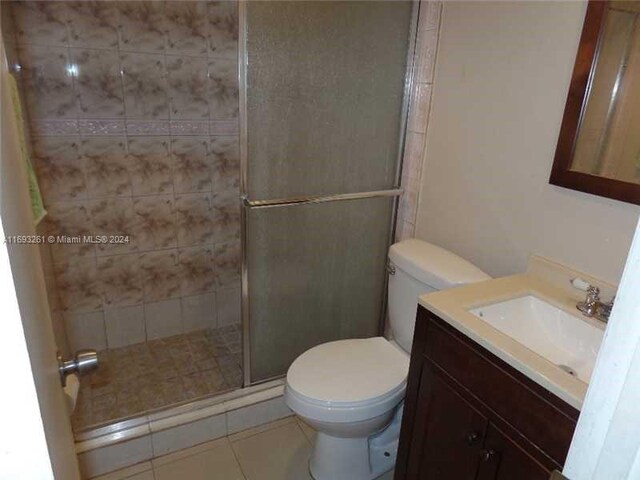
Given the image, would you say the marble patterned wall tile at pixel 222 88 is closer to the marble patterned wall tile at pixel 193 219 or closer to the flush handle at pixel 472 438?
the marble patterned wall tile at pixel 193 219

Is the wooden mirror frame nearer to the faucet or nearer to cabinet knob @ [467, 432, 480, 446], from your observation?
the faucet

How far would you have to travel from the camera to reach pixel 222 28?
2311mm

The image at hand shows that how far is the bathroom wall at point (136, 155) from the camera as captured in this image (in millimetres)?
2035

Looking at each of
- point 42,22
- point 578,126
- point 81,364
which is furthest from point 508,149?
point 42,22

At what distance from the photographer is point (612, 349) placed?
454 millimetres

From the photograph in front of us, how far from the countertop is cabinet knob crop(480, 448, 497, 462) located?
0.84 ft

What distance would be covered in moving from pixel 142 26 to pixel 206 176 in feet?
2.59

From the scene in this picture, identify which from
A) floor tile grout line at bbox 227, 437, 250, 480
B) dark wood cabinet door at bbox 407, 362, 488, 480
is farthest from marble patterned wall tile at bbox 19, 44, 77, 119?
dark wood cabinet door at bbox 407, 362, 488, 480

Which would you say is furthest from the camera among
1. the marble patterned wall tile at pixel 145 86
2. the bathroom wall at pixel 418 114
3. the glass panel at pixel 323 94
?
the marble patterned wall tile at pixel 145 86

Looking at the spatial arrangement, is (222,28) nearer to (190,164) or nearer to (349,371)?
(190,164)

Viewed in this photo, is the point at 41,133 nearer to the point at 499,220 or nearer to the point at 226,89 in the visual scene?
the point at 226,89

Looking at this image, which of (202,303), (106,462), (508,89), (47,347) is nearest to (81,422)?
(106,462)

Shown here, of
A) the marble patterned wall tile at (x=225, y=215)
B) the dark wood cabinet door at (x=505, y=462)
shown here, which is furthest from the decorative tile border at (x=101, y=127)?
the dark wood cabinet door at (x=505, y=462)

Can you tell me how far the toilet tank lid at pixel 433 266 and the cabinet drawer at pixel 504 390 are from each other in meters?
0.25
